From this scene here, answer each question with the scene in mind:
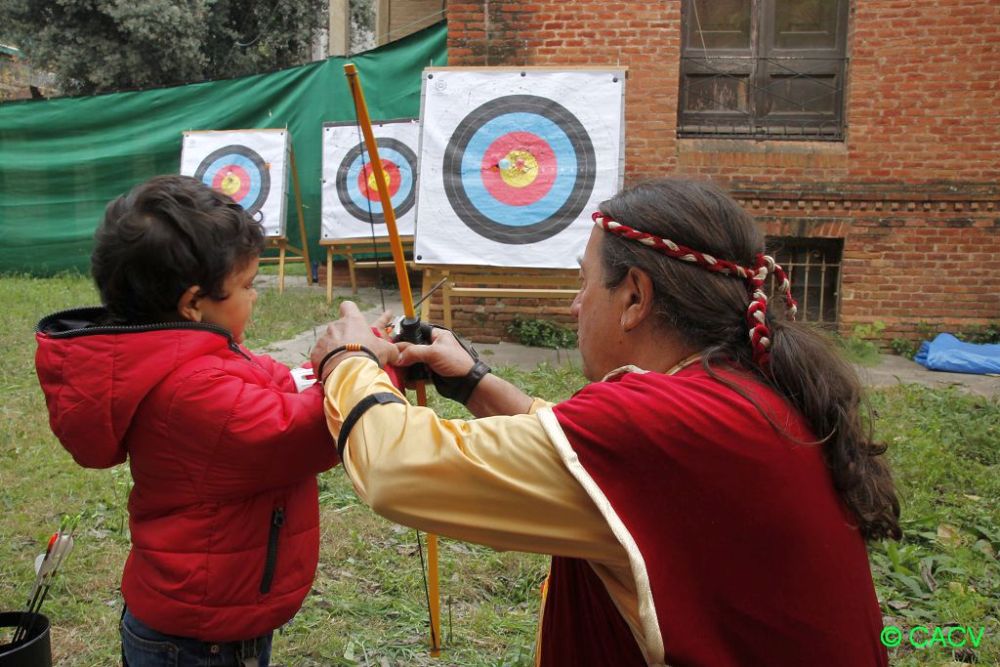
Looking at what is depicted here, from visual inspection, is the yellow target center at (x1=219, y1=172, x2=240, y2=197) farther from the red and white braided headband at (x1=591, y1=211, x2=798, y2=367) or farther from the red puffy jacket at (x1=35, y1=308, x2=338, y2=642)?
the red and white braided headband at (x1=591, y1=211, x2=798, y2=367)

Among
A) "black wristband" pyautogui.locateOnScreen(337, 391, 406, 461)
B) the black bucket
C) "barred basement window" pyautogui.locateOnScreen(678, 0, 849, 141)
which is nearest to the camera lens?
"black wristband" pyautogui.locateOnScreen(337, 391, 406, 461)

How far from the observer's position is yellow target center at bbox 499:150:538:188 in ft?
18.3

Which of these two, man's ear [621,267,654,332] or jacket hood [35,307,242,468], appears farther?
jacket hood [35,307,242,468]

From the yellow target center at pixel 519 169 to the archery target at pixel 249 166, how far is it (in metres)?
3.99

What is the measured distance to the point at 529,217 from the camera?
217 inches

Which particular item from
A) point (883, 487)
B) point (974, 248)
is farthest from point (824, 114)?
point (883, 487)

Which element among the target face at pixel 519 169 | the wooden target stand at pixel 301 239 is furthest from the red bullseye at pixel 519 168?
the wooden target stand at pixel 301 239

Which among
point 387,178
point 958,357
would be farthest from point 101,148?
point 958,357

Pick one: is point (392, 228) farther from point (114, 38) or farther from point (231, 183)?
point (114, 38)

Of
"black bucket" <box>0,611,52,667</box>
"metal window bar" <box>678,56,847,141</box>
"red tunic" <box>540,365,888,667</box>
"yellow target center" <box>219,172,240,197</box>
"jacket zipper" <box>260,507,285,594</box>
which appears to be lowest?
"black bucket" <box>0,611,52,667</box>

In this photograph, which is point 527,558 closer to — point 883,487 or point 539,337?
point 883,487

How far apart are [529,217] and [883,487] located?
4451 mm

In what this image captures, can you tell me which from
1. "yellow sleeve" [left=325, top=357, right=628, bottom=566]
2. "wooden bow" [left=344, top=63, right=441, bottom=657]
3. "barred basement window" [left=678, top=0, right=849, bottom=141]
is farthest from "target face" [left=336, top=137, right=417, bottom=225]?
"yellow sleeve" [left=325, top=357, right=628, bottom=566]

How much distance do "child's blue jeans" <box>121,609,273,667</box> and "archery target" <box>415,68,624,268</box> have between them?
4100 millimetres
